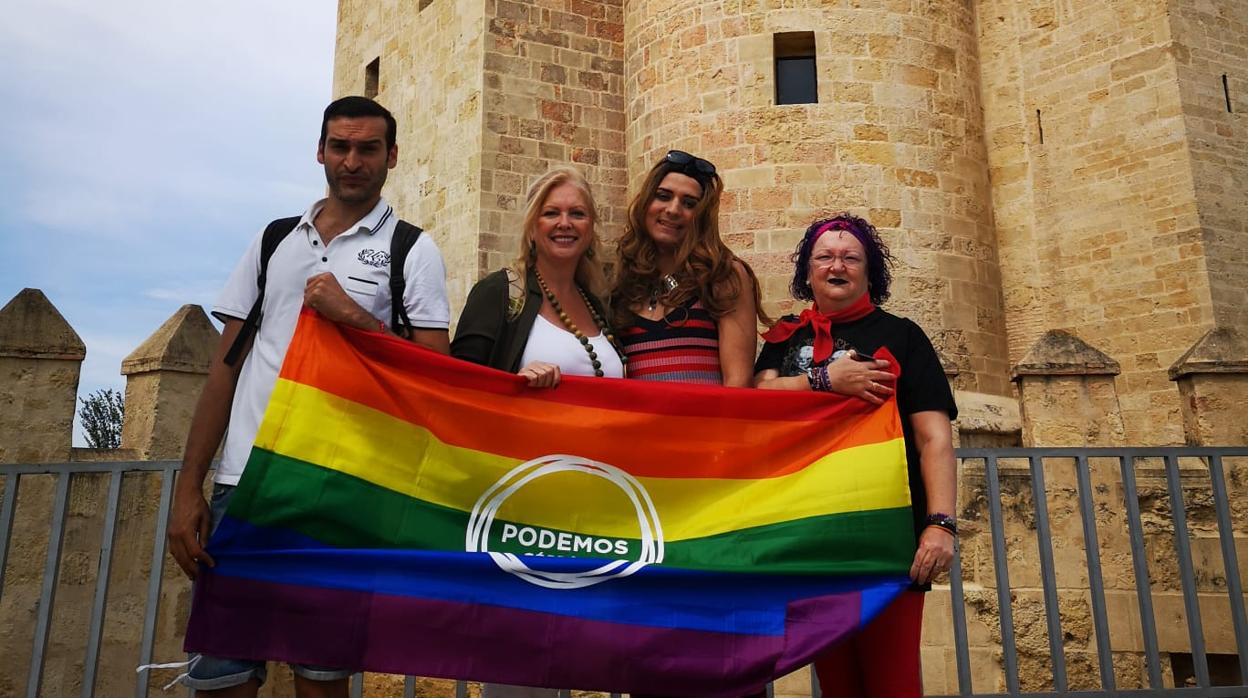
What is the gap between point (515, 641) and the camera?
266cm

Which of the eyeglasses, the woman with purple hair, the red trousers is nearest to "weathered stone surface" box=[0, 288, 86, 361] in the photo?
the eyeglasses

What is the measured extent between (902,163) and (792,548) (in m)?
7.68

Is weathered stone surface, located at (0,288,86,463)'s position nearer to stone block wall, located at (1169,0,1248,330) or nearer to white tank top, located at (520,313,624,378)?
white tank top, located at (520,313,624,378)

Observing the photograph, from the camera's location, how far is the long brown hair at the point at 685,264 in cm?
304

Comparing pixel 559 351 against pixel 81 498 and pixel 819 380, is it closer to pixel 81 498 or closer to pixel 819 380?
pixel 819 380

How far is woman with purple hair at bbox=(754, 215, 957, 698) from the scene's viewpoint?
2678mm

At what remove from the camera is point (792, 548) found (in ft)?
9.23

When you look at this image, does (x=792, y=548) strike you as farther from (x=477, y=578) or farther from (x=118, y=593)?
(x=118, y=593)

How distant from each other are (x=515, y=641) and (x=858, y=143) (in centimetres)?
801

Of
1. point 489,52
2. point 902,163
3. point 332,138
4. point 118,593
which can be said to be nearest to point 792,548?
point 332,138

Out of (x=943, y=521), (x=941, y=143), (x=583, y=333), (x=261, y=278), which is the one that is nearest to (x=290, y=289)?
(x=261, y=278)

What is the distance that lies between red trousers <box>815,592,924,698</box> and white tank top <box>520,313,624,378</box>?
1089mm

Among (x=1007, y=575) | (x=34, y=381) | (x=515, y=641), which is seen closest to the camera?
(x=515, y=641)

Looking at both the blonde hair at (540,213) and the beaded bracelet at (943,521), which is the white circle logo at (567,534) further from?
the beaded bracelet at (943,521)
